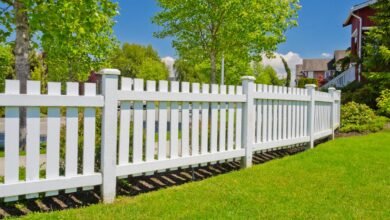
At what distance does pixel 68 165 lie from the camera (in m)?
4.16

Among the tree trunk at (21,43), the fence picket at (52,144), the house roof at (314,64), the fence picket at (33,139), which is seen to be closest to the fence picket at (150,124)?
the fence picket at (52,144)

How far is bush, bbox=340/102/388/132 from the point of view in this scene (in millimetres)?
11945

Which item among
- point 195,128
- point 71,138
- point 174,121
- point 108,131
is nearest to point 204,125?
point 195,128

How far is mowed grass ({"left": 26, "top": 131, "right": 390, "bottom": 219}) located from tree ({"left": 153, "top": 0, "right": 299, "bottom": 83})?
31.8 feet

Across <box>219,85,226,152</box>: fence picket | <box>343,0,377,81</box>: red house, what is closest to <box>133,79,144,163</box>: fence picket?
<box>219,85,226,152</box>: fence picket

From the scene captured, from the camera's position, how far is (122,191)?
5.02 m

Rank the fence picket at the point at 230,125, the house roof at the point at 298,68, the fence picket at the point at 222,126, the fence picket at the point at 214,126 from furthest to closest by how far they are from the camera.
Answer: the house roof at the point at 298,68
the fence picket at the point at 230,125
the fence picket at the point at 222,126
the fence picket at the point at 214,126

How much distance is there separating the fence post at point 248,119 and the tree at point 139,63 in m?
38.8

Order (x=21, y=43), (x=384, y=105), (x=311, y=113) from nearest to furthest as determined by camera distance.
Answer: (x=21, y=43)
(x=311, y=113)
(x=384, y=105)

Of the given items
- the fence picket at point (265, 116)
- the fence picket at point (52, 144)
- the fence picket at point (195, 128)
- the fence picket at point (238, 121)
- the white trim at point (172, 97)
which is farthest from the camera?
the fence picket at point (265, 116)

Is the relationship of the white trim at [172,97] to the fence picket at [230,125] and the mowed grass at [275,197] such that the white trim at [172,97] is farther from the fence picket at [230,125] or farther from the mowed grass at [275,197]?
the mowed grass at [275,197]

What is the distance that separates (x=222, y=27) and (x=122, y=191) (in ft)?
39.8

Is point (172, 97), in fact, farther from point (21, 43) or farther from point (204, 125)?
point (21, 43)

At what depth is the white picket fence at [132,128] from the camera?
386cm
